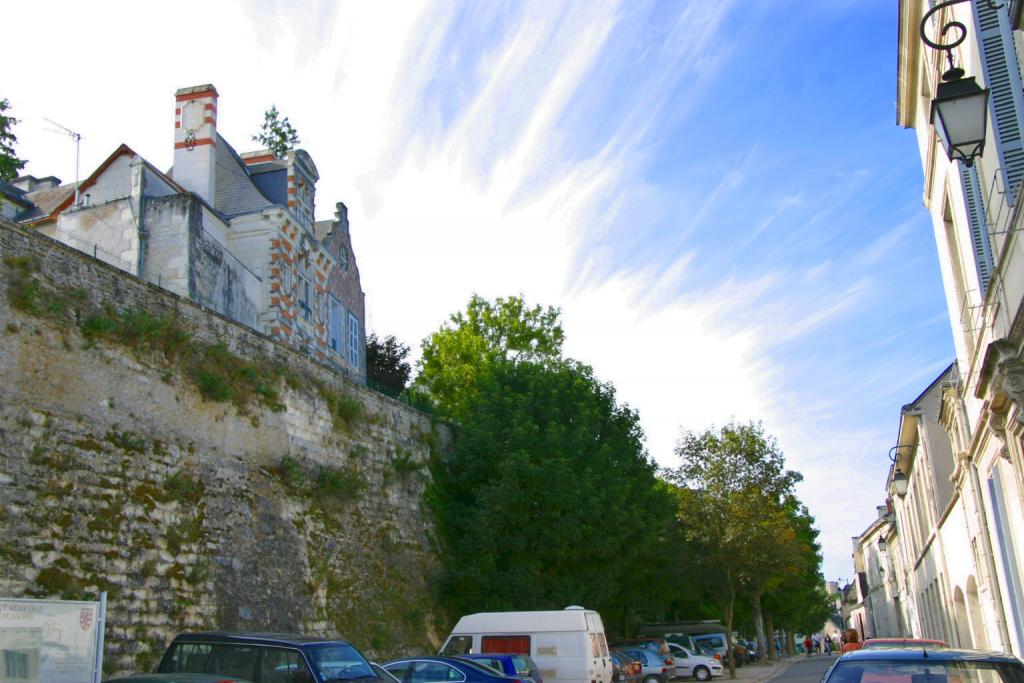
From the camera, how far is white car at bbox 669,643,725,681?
30.9 metres

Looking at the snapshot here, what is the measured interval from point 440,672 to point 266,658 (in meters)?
3.92

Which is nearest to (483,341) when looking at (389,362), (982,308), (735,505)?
(389,362)

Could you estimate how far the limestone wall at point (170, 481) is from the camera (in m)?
11.8

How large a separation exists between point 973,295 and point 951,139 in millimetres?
7369

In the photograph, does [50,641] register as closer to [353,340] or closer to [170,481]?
[170,481]

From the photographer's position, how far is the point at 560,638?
16672 mm

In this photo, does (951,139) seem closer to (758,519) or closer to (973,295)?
(973,295)

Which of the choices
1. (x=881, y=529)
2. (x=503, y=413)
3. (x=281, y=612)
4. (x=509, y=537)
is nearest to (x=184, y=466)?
(x=281, y=612)

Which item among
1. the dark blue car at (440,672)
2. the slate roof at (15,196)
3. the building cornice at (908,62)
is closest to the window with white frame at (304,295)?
the slate roof at (15,196)

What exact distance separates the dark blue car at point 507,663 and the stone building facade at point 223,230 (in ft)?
41.2

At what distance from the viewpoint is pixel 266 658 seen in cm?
976

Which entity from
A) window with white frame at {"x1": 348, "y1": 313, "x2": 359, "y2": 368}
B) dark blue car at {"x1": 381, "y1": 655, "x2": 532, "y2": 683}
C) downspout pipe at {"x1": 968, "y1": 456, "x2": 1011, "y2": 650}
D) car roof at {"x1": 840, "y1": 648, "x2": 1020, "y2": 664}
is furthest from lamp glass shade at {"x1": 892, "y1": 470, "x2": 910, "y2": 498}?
car roof at {"x1": 840, "y1": 648, "x2": 1020, "y2": 664}

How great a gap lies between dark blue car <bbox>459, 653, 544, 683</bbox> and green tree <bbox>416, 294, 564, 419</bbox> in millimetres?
24752

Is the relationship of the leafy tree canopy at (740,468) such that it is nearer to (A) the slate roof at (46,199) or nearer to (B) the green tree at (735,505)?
(B) the green tree at (735,505)
